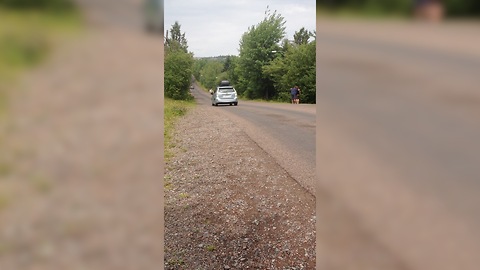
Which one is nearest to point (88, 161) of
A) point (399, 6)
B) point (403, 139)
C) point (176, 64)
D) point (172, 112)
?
point (172, 112)

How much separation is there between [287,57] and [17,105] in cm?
96

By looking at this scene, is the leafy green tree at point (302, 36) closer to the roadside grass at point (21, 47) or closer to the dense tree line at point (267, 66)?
the dense tree line at point (267, 66)

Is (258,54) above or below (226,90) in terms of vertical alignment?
above

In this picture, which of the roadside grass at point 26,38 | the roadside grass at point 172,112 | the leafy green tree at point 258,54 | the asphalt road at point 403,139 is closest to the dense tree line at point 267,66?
the leafy green tree at point 258,54

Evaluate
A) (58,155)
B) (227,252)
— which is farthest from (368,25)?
(227,252)

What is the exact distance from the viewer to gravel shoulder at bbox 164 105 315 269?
5.83 feet

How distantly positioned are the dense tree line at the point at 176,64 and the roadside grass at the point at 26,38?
1.45ft

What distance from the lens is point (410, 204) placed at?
4.18 feet

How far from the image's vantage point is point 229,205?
6.08ft

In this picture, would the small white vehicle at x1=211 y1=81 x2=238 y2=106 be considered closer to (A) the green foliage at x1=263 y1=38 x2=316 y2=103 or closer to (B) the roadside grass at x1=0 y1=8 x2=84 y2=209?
(A) the green foliage at x1=263 y1=38 x2=316 y2=103

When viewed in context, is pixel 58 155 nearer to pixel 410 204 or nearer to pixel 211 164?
pixel 211 164

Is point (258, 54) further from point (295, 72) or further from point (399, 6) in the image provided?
point (399, 6)

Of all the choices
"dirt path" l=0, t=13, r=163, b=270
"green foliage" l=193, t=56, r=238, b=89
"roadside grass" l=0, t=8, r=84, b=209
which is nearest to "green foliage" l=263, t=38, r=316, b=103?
"green foliage" l=193, t=56, r=238, b=89

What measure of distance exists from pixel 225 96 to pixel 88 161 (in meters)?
0.60
